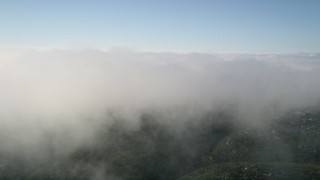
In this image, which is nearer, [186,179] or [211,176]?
[211,176]

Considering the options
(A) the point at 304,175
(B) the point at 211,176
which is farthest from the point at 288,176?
(B) the point at 211,176

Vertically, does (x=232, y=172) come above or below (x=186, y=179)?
above

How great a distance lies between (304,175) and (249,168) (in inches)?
968

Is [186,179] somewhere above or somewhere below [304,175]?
below

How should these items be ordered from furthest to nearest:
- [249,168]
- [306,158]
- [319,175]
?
[306,158] < [249,168] < [319,175]

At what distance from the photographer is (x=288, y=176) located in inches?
5571

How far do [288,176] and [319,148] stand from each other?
67.2 metres

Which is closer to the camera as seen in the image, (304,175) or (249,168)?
(304,175)

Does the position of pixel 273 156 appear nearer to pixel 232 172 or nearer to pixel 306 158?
pixel 306 158

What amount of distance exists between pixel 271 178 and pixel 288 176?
743cm

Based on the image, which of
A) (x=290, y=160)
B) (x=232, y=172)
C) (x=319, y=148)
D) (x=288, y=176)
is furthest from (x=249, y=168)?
(x=319, y=148)

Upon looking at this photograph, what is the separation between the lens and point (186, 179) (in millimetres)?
191750

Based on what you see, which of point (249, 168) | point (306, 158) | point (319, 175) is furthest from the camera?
point (306, 158)

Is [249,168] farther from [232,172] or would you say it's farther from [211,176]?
[211,176]
